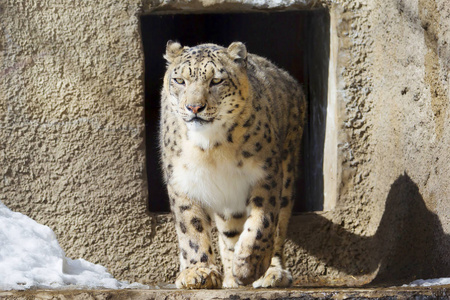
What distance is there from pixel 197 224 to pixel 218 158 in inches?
18.0

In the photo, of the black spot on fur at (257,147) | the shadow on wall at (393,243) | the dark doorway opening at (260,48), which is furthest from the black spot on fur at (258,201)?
the dark doorway opening at (260,48)

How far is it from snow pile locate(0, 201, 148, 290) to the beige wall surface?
410 mm

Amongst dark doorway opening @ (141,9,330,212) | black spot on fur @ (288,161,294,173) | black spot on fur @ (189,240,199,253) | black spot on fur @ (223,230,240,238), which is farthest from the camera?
dark doorway opening @ (141,9,330,212)

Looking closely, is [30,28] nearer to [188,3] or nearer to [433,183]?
[188,3]

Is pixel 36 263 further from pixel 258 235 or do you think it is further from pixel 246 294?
pixel 246 294

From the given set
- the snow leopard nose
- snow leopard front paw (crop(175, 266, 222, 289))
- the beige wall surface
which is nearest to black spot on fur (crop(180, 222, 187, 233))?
snow leopard front paw (crop(175, 266, 222, 289))

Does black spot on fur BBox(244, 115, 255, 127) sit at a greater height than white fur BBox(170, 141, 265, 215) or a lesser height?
greater

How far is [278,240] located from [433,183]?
50.4 inches

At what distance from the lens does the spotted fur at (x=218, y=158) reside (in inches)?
196

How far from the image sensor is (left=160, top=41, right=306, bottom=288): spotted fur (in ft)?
16.3

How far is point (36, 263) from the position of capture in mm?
5055

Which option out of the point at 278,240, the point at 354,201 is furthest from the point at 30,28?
the point at 354,201

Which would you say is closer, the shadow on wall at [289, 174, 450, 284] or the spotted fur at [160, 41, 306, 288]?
the spotted fur at [160, 41, 306, 288]

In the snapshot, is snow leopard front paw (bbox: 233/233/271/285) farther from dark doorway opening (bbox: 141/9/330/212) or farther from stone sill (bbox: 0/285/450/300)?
dark doorway opening (bbox: 141/9/330/212)
